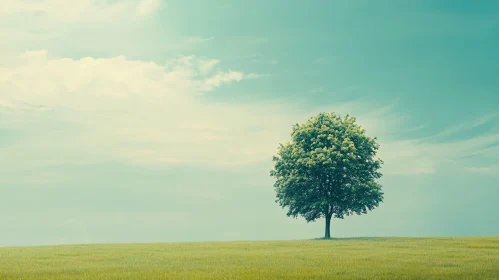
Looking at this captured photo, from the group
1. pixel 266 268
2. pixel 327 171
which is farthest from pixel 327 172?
pixel 266 268

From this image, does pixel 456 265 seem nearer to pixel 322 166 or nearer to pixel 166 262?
pixel 166 262

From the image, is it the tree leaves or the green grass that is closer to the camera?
the green grass

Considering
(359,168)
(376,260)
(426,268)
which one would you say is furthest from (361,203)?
(426,268)

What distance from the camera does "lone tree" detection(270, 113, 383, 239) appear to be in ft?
216

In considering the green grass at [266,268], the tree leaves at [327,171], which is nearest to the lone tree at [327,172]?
the tree leaves at [327,171]

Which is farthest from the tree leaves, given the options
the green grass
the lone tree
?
the green grass

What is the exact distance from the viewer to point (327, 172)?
66.3m

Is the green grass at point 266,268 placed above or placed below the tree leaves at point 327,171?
below

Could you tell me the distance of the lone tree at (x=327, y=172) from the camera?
65.9 meters

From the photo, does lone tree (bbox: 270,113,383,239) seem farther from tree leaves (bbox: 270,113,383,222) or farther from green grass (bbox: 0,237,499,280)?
green grass (bbox: 0,237,499,280)

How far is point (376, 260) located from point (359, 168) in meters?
34.0

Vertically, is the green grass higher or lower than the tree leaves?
lower

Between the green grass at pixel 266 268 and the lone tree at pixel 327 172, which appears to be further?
the lone tree at pixel 327 172

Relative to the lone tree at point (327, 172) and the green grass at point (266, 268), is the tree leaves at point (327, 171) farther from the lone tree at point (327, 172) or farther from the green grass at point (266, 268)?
the green grass at point (266, 268)
